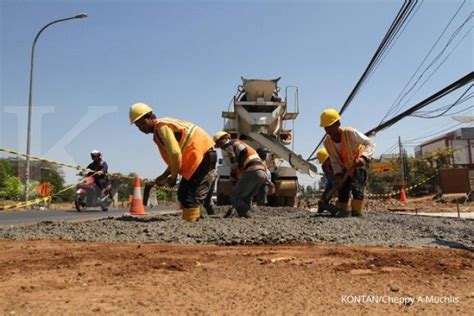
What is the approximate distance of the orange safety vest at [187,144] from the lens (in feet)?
19.7

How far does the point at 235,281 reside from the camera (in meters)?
2.89

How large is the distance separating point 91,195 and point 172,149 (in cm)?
832

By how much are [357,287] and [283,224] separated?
10.1 ft

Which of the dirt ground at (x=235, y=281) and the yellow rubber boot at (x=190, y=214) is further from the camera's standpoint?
the yellow rubber boot at (x=190, y=214)

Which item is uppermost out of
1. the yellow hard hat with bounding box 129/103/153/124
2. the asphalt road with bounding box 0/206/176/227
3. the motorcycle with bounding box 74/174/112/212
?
the yellow hard hat with bounding box 129/103/153/124

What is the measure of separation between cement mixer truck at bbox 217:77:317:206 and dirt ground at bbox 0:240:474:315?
8.07m

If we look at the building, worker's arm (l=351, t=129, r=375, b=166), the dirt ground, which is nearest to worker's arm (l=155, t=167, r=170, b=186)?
the dirt ground

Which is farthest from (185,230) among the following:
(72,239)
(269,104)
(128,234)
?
(269,104)

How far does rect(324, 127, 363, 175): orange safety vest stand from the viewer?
297 inches

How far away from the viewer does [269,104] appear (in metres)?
13.5

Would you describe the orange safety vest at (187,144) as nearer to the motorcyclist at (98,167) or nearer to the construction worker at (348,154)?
the construction worker at (348,154)

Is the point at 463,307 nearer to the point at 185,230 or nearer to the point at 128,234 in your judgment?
the point at 185,230

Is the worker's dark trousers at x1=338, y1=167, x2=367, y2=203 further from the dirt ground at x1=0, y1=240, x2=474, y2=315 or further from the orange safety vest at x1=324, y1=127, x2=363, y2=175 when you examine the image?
the dirt ground at x1=0, y1=240, x2=474, y2=315

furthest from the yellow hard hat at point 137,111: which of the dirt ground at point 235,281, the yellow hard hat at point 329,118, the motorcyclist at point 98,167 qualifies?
the motorcyclist at point 98,167
